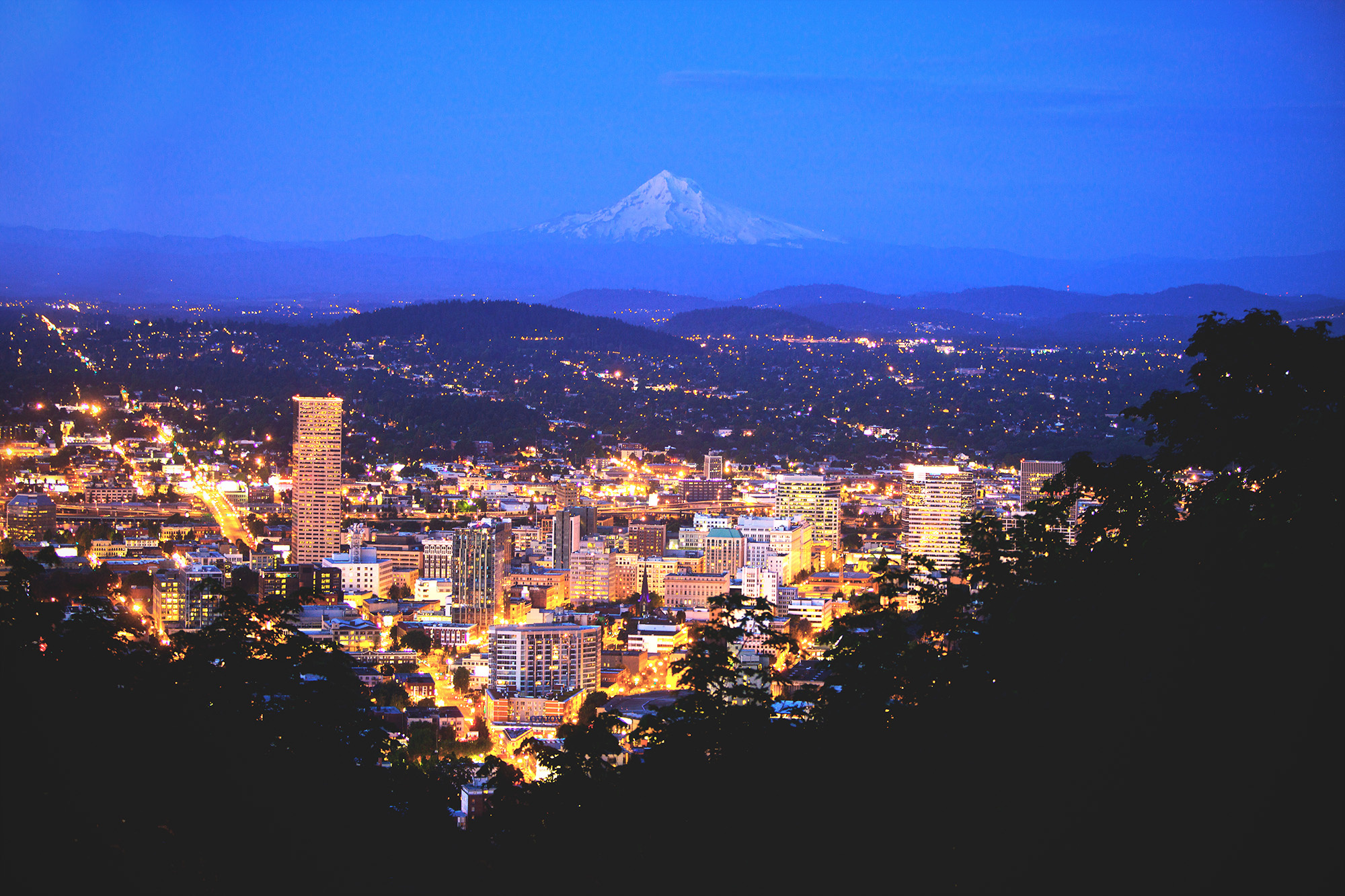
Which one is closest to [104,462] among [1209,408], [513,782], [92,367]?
[92,367]

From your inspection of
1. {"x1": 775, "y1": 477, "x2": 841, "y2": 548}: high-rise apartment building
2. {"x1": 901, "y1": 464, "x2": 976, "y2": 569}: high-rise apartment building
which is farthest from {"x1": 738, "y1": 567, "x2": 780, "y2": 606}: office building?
{"x1": 775, "y1": 477, "x2": 841, "y2": 548}: high-rise apartment building

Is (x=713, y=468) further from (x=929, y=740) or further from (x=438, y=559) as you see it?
(x=929, y=740)

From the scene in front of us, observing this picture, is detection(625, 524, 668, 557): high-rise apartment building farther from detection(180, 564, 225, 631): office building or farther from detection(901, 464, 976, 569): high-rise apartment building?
detection(180, 564, 225, 631): office building

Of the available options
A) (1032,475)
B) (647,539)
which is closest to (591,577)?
(647,539)

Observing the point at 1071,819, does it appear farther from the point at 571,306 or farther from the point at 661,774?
the point at 571,306

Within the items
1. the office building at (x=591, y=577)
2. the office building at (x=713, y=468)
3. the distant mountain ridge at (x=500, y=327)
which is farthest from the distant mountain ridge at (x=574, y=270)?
the office building at (x=591, y=577)
